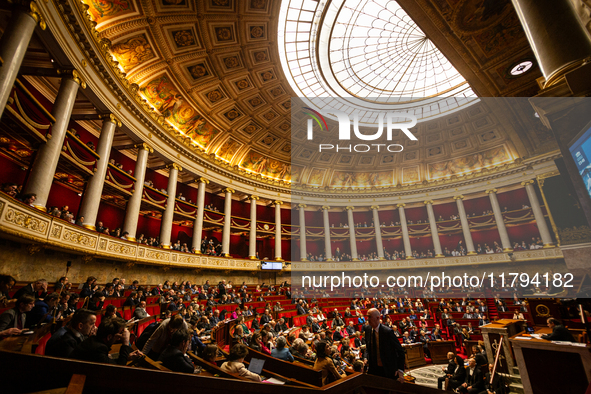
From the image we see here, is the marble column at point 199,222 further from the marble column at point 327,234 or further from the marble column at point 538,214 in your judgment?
the marble column at point 538,214

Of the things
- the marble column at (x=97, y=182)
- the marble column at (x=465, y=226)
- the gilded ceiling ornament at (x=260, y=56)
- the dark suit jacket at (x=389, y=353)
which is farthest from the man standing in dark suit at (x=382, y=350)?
the marble column at (x=465, y=226)

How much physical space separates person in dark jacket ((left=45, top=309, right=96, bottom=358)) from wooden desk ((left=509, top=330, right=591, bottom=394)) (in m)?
5.98

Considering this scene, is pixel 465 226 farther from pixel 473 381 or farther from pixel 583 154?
pixel 583 154

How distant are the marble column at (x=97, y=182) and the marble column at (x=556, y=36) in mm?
12766

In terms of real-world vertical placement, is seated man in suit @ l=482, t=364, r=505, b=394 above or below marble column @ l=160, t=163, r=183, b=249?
below

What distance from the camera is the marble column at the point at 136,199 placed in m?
12.2

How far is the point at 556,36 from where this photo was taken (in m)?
3.37

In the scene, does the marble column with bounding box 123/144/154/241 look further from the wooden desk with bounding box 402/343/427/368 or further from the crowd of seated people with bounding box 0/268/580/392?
the wooden desk with bounding box 402/343/427/368

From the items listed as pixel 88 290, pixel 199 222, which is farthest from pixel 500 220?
pixel 88 290

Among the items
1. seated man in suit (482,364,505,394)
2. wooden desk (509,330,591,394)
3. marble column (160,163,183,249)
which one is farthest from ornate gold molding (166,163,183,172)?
wooden desk (509,330,591,394)

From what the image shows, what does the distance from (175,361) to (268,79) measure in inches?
659

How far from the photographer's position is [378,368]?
11.0 feet

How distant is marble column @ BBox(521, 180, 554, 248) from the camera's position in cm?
1845

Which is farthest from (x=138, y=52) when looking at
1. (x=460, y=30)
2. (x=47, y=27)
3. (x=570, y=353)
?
(x=570, y=353)
